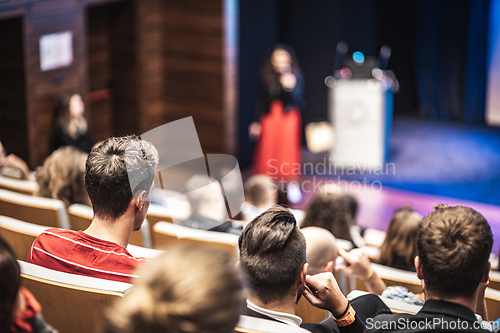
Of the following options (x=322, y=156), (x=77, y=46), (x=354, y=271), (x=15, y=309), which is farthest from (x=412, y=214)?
(x=322, y=156)

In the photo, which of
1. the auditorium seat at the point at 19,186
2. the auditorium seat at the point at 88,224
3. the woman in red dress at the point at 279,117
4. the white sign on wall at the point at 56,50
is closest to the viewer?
the auditorium seat at the point at 88,224

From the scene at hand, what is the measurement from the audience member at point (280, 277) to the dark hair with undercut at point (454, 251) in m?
0.25

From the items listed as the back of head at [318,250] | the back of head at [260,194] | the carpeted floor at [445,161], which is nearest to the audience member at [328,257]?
the back of head at [318,250]

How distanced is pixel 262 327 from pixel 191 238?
4.25 feet

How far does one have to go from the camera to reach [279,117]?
6898 mm

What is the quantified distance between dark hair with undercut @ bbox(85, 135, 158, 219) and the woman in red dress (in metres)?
5.02

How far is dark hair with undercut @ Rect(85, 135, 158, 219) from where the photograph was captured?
180 centimetres

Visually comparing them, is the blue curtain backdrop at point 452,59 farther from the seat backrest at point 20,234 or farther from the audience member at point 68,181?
the seat backrest at point 20,234

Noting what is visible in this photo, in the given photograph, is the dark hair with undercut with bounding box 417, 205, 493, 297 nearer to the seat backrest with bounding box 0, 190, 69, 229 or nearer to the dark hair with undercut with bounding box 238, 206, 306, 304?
the dark hair with undercut with bounding box 238, 206, 306, 304

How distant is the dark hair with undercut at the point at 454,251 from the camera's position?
5.06ft

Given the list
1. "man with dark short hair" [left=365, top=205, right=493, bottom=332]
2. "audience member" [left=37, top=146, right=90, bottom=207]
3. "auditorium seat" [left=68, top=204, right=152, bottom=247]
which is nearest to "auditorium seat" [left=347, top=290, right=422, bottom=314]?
"man with dark short hair" [left=365, top=205, right=493, bottom=332]

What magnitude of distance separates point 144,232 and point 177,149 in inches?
26.3

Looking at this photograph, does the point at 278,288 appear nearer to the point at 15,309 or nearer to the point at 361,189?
the point at 15,309

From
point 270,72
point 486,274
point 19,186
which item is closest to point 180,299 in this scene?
point 486,274
